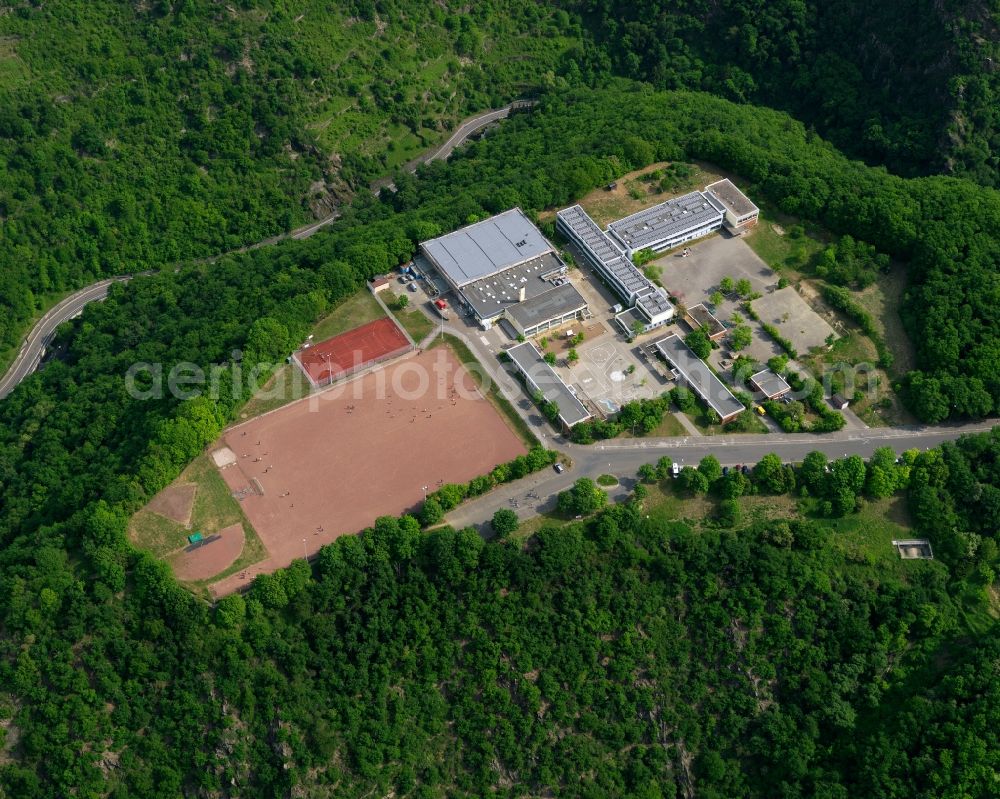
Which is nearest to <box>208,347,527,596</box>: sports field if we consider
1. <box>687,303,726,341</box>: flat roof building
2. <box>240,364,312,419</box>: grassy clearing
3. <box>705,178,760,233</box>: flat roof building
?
<box>240,364,312,419</box>: grassy clearing

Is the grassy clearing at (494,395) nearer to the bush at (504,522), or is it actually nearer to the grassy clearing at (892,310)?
the bush at (504,522)

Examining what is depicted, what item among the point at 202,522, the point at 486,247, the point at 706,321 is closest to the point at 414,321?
the point at 486,247

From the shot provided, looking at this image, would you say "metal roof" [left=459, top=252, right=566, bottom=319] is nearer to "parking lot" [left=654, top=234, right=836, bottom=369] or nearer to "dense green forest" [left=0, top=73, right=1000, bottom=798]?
"parking lot" [left=654, top=234, right=836, bottom=369]

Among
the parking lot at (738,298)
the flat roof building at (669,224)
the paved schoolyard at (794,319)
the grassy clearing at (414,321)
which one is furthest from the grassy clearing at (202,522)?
the paved schoolyard at (794,319)

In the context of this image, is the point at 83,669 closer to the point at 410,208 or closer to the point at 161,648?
the point at 161,648

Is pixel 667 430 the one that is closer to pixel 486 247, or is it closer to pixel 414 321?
pixel 414 321

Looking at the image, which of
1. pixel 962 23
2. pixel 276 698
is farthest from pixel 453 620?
pixel 962 23
